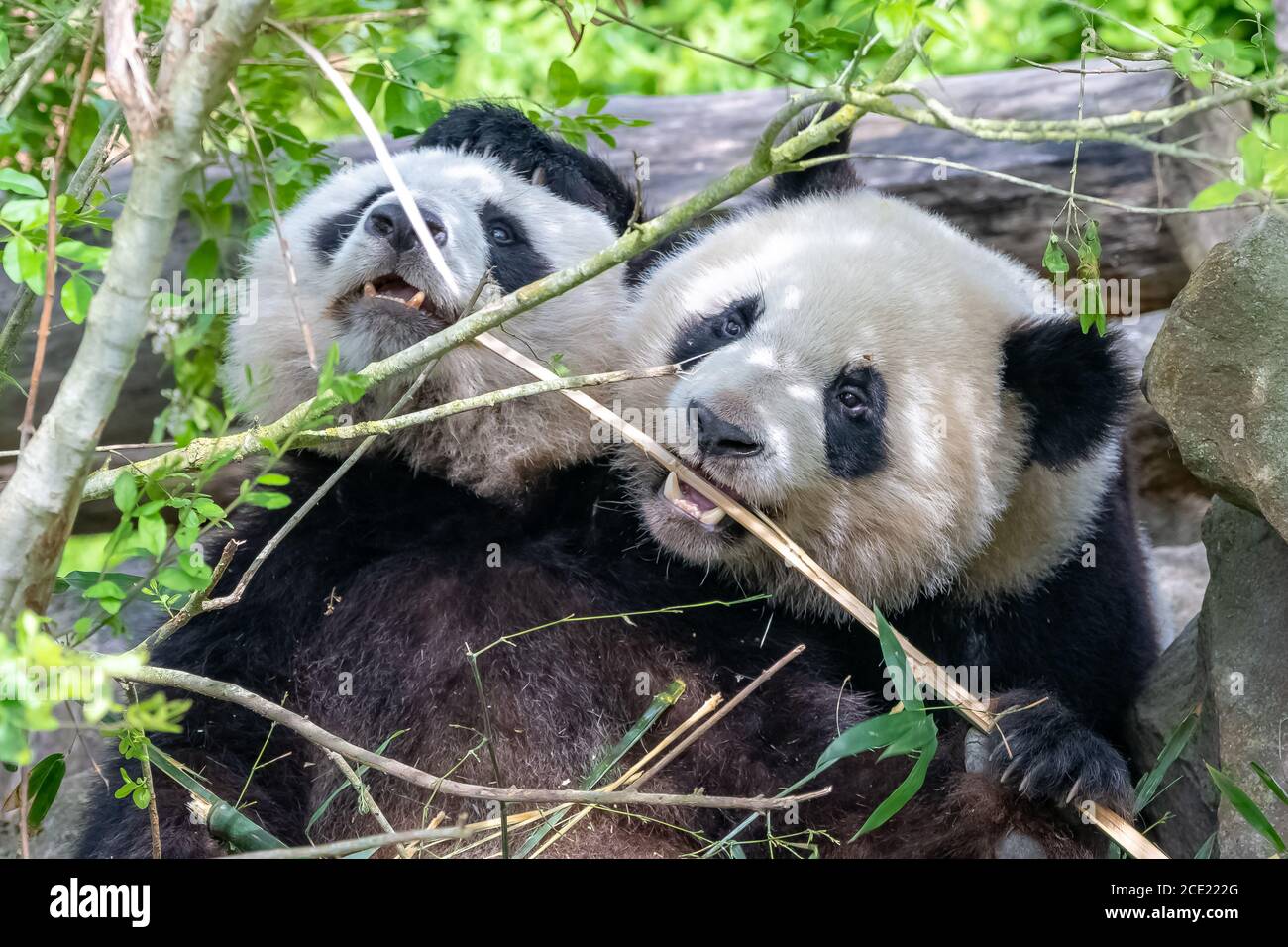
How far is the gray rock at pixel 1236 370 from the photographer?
272cm

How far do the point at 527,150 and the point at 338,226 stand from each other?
610 millimetres

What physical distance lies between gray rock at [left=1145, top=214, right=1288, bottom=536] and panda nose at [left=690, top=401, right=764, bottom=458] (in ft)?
3.15

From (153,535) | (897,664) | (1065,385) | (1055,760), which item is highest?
(1065,385)

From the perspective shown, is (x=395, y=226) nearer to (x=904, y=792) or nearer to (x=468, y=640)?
(x=468, y=640)

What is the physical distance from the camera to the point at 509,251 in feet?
11.6

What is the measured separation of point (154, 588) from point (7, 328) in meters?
0.78

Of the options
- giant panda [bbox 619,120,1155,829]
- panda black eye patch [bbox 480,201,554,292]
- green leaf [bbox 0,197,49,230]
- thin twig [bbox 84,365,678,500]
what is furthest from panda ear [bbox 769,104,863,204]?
green leaf [bbox 0,197,49,230]

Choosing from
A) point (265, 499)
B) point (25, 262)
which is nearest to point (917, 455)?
point (265, 499)

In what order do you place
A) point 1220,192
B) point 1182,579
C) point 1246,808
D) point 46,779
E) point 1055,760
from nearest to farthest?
1. point 1220,192
2. point 1246,808
3. point 46,779
4. point 1055,760
5. point 1182,579

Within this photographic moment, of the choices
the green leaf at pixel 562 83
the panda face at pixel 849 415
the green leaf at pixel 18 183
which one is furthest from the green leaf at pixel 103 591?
the green leaf at pixel 562 83

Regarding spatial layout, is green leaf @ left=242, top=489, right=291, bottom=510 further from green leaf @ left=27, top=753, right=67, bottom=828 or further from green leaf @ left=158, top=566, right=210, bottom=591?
green leaf @ left=27, top=753, right=67, bottom=828

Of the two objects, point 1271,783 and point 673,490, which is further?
point 673,490

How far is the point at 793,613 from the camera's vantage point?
11.3 ft
